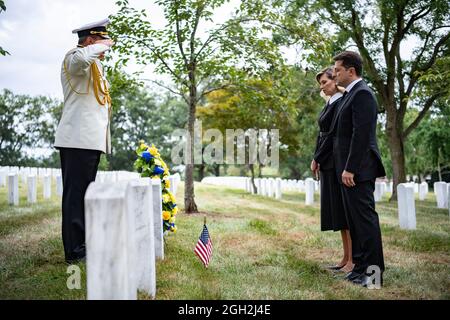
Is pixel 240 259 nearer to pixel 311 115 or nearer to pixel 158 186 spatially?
pixel 158 186

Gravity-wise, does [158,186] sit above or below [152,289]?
above

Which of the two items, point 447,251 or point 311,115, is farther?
point 311,115

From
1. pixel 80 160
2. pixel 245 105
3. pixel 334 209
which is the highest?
pixel 245 105

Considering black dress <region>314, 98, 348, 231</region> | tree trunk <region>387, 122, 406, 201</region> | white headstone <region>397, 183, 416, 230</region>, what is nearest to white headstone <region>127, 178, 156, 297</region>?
black dress <region>314, 98, 348, 231</region>

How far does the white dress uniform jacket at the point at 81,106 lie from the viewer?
425cm

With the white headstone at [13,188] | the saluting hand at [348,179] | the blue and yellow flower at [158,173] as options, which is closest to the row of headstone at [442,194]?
the blue and yellow flower at [158,173]

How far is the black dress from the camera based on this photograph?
4688 millimetres

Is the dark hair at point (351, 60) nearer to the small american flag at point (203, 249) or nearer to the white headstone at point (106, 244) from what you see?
the small american flag at point (203, 249)

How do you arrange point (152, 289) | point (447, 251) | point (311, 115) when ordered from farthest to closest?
point (311, 115) → point (447, 251) → point (152, 289)

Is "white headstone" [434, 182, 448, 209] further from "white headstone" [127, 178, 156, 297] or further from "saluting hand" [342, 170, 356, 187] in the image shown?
"white headstone" [127, 178, 156, 297]

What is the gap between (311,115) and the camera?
20031 mm

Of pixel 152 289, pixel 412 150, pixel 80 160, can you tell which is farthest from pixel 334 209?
pixel 412 150

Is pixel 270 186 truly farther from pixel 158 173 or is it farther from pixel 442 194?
pixel 158 173
